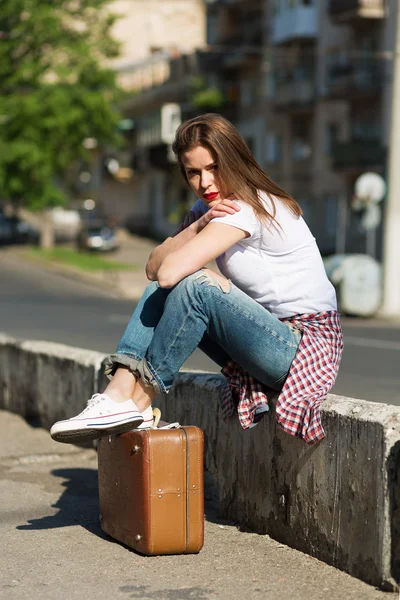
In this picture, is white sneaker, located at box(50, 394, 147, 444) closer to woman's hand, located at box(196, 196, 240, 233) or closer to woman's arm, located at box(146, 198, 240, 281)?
woman's arm, located at box(146, 198, 240, 281)

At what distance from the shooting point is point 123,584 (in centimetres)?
381

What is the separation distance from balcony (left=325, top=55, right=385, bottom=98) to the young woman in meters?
37.2

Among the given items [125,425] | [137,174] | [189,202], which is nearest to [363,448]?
[125,425]

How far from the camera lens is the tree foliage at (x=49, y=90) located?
42469 millimetres

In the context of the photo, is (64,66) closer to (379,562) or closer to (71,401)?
(71,401)

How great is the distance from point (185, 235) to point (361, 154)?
3792 cm

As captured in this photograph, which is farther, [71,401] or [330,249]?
[330,249]

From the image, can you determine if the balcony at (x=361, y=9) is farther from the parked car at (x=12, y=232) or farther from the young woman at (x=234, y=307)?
the young woman at (x=234, y=307)

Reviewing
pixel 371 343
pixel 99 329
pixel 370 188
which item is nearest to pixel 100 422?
pixel 371 343

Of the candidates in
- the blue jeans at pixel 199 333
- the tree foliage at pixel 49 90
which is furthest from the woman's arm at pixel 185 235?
the tree foliage at pixel 49 90

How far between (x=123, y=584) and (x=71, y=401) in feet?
9.99

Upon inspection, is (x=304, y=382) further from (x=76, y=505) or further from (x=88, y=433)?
(x=76, y=505)

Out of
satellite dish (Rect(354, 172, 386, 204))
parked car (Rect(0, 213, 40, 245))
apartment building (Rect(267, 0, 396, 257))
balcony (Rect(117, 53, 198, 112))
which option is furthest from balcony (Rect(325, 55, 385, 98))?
satellite dish (Rect(354, 172, 386, 204))

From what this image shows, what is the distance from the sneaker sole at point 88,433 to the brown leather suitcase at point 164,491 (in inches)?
1.7
